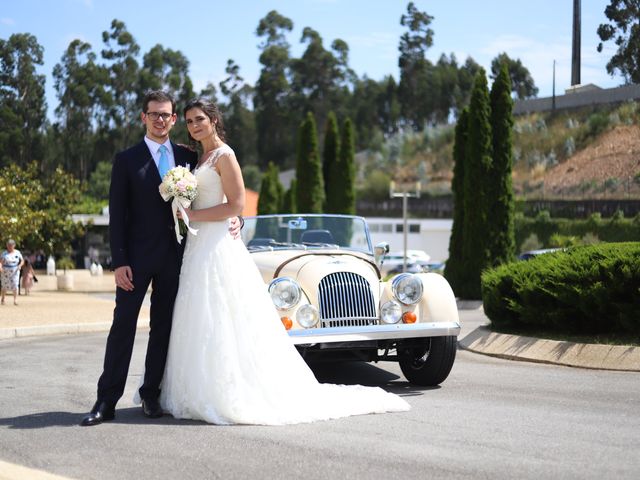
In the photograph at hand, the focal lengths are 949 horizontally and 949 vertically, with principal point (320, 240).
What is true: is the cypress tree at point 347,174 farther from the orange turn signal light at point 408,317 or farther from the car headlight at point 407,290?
the orange turn signal light at point 408,317

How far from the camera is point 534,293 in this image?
11883 mm

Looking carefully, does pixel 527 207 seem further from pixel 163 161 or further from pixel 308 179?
pixel 163 161

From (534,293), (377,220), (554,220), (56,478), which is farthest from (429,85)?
(56,478)

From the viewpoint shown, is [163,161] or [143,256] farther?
[163,161]

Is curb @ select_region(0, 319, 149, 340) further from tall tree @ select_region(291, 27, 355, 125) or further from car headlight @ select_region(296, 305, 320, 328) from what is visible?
tall tree @ select_region(291, 27, 355, 125)

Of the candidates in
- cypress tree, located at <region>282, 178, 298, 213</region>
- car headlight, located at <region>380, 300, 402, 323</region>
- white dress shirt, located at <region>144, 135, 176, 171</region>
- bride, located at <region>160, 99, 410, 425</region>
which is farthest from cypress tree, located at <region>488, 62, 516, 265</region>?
cypress tree, located at <region>282, 178, 298, 213</region>

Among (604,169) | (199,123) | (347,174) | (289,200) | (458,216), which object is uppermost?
(604,169)

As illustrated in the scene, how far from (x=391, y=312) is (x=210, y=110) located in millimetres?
2865

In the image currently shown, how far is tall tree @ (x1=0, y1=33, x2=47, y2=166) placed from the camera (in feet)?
280

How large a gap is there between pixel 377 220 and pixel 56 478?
199 feet

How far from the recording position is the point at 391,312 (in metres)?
9.01

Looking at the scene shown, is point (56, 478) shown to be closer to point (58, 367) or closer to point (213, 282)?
point (213, 282)

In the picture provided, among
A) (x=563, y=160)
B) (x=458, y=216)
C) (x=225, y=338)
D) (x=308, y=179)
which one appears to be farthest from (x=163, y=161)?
(x=563, y=160)

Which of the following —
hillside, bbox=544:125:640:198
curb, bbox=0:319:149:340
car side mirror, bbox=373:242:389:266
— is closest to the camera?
car side mirror, bbox=373:242:389:266
